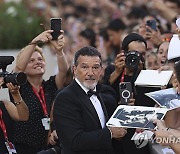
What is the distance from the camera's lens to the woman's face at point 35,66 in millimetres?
6203

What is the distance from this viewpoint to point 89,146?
15.2 ft

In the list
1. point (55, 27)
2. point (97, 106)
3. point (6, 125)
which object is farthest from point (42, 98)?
point (97, 106)

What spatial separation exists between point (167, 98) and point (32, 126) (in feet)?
5.15

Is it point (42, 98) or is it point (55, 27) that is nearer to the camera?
point (55, 27)

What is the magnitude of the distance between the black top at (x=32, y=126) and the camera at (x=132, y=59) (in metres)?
0.90

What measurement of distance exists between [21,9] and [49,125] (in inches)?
349

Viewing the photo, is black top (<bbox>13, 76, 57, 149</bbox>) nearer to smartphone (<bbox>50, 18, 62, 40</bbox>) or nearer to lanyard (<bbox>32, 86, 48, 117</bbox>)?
lanyard (<bbox>32, 86, 48, 117</bbox>)

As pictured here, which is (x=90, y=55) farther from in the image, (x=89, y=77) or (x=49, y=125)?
(x=49, y=125)

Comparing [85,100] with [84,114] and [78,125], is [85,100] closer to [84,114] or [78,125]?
[84,114]

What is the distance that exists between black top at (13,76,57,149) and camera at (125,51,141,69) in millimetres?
904

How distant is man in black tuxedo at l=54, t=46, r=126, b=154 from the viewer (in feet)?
15.2

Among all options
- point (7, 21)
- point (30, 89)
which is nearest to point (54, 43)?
point (30, 89)

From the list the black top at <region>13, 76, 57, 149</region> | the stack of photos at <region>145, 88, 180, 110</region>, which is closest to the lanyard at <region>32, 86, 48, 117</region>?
the black top at <region>13, 76, 57, 149</region>

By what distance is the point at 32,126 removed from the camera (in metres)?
5.90
